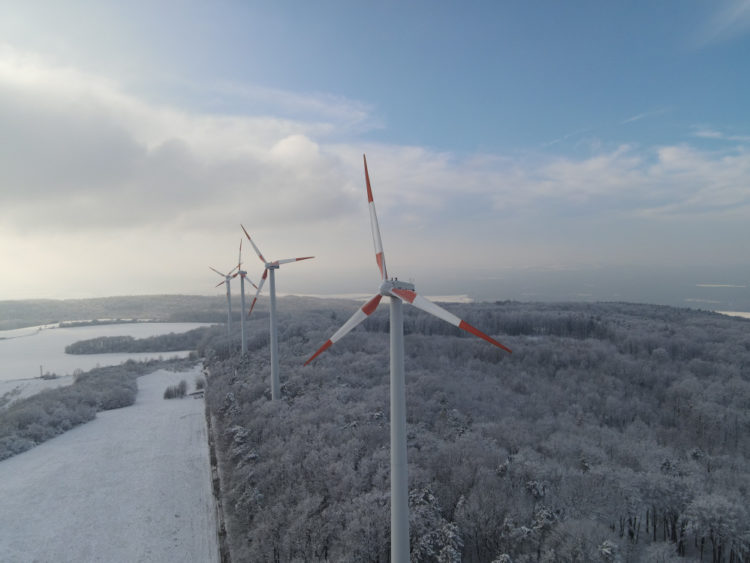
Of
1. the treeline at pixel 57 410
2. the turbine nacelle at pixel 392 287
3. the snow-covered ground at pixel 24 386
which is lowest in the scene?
the snow-covered ground at pixel 24 386

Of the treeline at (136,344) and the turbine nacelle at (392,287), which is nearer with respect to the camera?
the turbine nacelle at (392,287)

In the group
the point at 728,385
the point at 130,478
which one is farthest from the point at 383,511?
the point at 728,385

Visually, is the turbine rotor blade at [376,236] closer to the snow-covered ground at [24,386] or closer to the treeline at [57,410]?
the treeline at [57,410]

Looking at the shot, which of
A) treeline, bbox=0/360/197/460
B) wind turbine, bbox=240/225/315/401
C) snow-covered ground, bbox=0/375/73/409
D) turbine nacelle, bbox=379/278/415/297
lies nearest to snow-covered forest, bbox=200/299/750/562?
wind turbine, bbox=240/225/315/401

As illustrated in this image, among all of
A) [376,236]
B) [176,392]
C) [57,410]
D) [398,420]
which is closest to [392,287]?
[376,236]

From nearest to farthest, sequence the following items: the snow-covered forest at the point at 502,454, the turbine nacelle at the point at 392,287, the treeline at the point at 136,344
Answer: the turbine nacelle at the point at 392,287
the snow-covered forest at the point at 502,454
the treeline at the point at 136,344

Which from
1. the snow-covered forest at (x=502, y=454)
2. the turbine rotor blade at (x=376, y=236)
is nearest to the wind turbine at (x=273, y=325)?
Answer: the snow-covered forest at (x=502, y=454)

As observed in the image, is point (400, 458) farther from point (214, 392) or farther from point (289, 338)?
point (289, 338)
